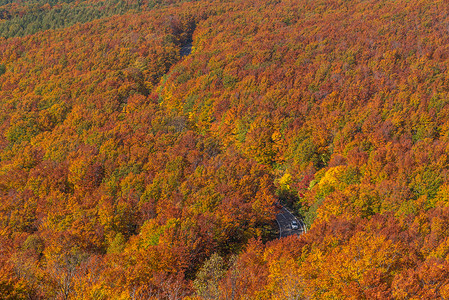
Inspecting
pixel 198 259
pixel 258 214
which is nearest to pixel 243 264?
pixel 198 259

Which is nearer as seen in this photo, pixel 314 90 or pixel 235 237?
pixel 235 237

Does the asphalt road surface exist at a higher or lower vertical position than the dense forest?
lower

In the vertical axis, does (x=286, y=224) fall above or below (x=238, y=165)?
below

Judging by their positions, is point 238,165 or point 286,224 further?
point 238,165

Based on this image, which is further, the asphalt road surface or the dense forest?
the asphalt road surface

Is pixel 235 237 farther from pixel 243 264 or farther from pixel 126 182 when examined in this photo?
pixel 126 182
